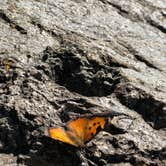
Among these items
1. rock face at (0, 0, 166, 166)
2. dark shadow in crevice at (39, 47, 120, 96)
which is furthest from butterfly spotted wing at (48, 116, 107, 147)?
dark shadow in crevice at (39, 47, 120, 96)

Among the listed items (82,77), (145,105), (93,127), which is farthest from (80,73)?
(93,127)

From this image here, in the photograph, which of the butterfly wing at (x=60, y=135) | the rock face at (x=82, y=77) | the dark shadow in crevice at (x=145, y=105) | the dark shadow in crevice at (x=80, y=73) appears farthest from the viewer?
the dark shadow in crevice at (x=80, y=73)

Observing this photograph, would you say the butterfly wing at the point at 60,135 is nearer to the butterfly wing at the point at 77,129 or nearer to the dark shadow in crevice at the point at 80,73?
the butterfly wing at the point at 77,129

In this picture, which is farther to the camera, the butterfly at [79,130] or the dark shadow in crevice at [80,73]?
the dark shadow in crevice at [80,73]

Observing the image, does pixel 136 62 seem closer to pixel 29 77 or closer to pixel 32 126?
pixel 29 77

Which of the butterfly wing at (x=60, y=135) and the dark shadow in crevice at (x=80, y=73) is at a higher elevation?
the dark shadow in crevice at (x=80, y=73)

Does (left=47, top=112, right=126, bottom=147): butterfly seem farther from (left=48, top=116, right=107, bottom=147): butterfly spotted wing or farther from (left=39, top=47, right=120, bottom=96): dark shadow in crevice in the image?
(left=39, top=47, right=120, bottom=96): dark shadow in crevice

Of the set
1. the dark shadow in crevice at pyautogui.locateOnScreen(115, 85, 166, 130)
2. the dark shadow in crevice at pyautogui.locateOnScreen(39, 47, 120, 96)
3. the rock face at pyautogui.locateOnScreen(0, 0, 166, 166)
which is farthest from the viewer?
the dark shadow in crevice at pyautogui.locateOnScreen(39, 47, 120, 96)

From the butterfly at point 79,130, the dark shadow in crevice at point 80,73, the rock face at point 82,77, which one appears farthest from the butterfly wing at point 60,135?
the dark shadow in crevice at point 80,73
